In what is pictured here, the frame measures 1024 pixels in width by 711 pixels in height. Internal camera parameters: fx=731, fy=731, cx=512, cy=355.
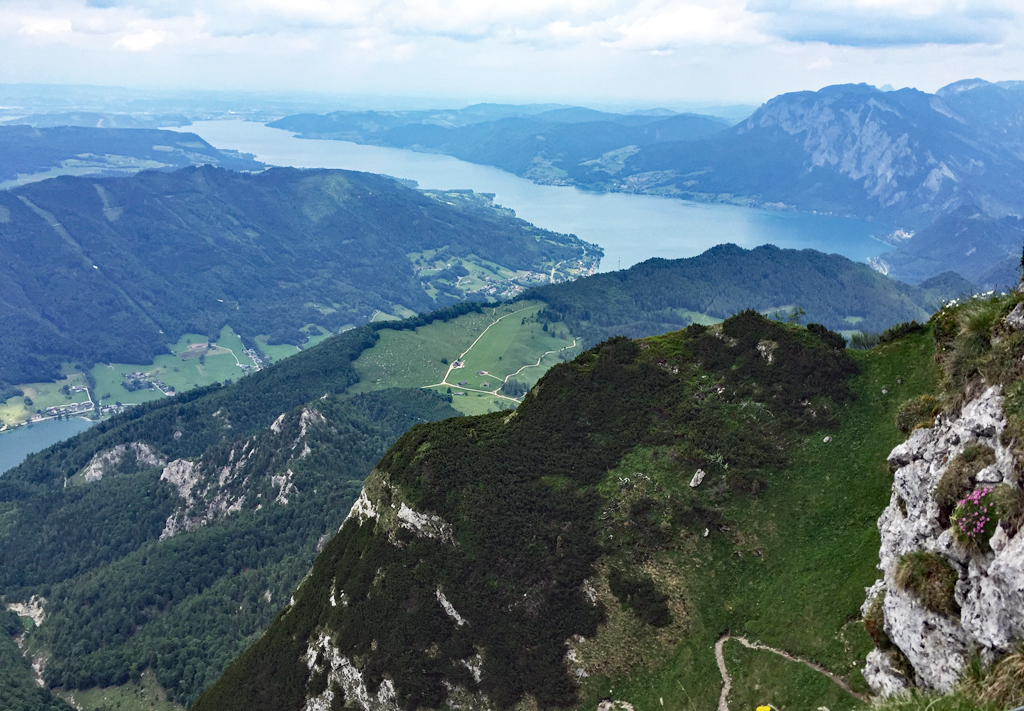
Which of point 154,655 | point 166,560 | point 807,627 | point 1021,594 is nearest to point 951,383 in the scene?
point 807,627

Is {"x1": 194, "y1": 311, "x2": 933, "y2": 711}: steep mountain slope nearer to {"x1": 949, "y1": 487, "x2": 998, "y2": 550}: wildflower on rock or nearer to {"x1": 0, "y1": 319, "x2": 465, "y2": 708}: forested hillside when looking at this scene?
{"x1": 949, "y1": 487, "x2": 998, "y2": 550}: wildflower on rock

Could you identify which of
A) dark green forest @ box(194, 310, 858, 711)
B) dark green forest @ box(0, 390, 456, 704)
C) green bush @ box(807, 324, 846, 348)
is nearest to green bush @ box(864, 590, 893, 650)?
dark green forest @ box(194, 310, 858, 711)

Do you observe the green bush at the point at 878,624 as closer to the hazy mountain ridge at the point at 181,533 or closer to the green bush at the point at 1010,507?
the green bush at the point at 1010,507

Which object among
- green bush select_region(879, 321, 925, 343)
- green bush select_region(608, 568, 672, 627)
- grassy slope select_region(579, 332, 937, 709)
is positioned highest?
green bush select_region(879, 321, 925, 343)

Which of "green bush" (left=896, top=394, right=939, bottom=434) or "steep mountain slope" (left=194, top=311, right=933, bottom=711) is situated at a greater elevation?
"green bush" (left=896, top=394, right=939, bottom=434)

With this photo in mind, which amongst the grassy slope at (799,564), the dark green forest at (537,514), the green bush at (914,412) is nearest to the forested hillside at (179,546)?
the dark green forest at (537,514)

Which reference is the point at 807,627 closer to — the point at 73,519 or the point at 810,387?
the point at 810,387
